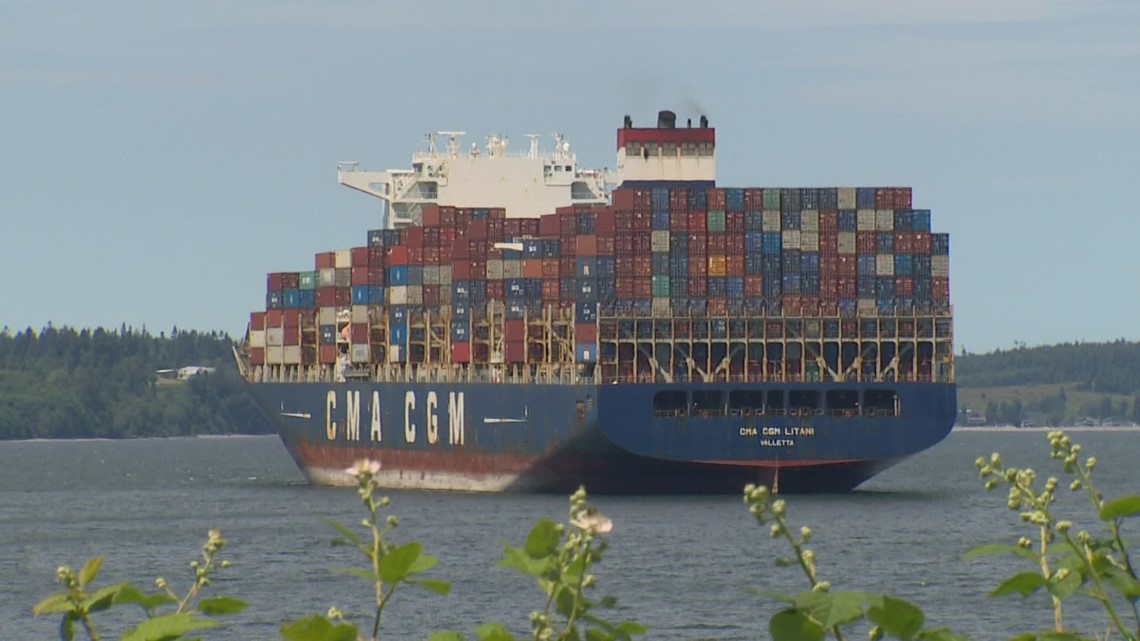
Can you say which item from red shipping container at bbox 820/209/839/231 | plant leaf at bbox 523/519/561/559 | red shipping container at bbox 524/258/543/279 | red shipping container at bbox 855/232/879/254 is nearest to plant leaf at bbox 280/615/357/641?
plant leaf at bbox 523/519/561/559

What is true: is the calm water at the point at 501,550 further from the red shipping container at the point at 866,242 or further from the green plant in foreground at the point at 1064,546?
the green plant in foreground at the point at 1064,546

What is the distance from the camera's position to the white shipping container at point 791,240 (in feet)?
203

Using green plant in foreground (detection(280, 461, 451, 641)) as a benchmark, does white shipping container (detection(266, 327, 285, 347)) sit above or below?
above

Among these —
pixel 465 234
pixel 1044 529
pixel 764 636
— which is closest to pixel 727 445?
pixel 465 234

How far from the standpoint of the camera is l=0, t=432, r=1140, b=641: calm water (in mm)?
35875

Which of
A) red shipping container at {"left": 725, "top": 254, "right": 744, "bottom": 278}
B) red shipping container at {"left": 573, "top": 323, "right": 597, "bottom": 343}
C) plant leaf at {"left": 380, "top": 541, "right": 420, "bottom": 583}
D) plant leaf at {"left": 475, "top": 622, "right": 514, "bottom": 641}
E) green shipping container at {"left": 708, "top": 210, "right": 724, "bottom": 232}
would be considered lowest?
plant leaf at {"left": 475, "top": 622, "right": 514, "bottom": 641}

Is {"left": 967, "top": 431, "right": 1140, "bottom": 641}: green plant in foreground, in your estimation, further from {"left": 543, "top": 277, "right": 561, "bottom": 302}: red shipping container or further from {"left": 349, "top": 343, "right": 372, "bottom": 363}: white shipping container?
{"left": 349, "top": 343, "right": 372, "bottom": 363}: white shipping container

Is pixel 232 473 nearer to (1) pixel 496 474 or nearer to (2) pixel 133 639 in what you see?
(1) pixel 496 474

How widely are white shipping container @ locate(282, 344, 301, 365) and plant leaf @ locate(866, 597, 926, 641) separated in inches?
3017

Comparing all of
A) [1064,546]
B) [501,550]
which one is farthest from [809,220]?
[1064,546]

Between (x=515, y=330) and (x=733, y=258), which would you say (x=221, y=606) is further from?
(x=515, y=330)

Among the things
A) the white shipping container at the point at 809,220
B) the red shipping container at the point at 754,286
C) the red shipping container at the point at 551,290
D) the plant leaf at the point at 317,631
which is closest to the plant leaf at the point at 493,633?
the plant leaf at the point at 317,631

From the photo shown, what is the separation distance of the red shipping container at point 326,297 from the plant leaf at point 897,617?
238 feet

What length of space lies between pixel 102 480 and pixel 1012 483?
95.7m
